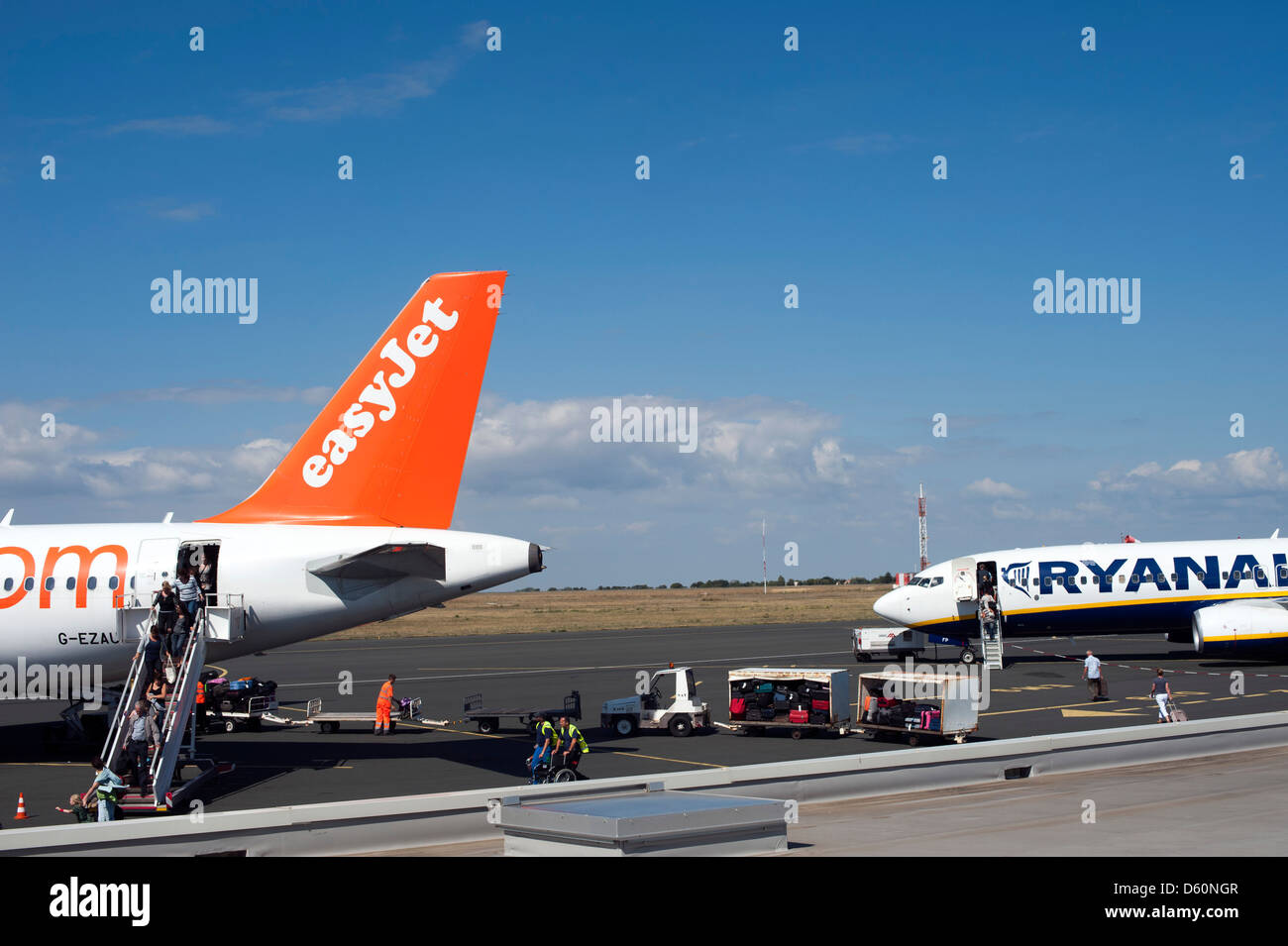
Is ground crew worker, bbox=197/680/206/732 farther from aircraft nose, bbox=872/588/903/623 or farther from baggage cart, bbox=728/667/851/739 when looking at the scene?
aircraft nose, bbox=872/588/903/623

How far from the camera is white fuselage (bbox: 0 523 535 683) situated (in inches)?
1163

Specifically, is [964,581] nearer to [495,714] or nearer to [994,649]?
[994,649]

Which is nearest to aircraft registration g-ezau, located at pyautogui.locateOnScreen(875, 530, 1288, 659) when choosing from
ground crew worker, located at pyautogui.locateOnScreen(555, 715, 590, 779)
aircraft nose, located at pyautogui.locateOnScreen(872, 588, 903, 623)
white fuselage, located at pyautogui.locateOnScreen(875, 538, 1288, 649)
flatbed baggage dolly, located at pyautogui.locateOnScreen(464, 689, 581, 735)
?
white fuselage, located at pyautogui.locateOnScreen(875, 538, 1288, 649)

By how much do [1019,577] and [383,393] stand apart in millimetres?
36696

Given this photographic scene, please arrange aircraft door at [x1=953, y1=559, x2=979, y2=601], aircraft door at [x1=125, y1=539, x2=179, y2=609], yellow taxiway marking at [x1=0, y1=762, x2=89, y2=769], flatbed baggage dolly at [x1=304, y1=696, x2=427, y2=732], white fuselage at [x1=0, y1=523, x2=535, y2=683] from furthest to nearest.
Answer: aircraft door at [x1=953, y1=559, x2=979, y2=601]
flatbed baggage dolly at [x1=304, y1=696, x2=427, y2=732]
yellow taxiway marking at [x1=0, y1=762, x2=89, y2=769]
aircraft door at [x1=125, y1=539, x2=179, y2=609]
white fuselage at [x1=0, y1=523, x2=535, y2=683]

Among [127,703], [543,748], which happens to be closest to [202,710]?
[127,703]

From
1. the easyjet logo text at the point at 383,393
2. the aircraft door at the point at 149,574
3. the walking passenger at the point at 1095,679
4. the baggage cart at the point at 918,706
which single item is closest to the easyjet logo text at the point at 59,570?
the aircraft door at the point at 149,574

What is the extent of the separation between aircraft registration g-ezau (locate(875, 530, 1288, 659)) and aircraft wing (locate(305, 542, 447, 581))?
34.4 m

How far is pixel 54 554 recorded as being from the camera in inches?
1199

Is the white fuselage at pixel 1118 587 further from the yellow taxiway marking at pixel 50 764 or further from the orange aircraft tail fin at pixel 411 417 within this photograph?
the yellow taxiway marking at pixel 50 764

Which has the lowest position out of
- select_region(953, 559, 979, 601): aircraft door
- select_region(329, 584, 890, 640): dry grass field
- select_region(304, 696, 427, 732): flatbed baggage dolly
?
select_region(304, 696, 427, 732): flatbed baggage dolly
